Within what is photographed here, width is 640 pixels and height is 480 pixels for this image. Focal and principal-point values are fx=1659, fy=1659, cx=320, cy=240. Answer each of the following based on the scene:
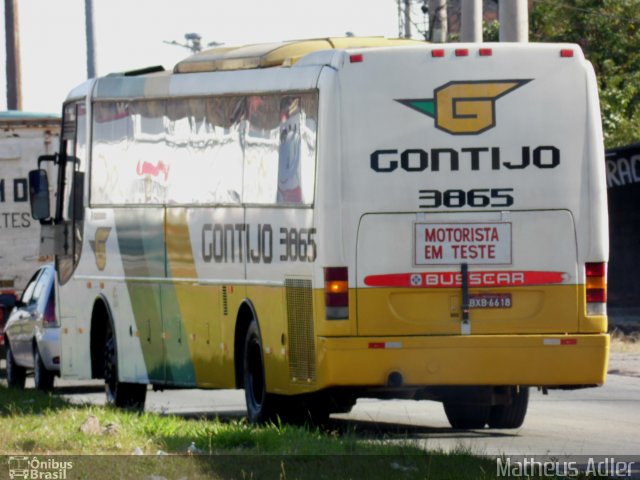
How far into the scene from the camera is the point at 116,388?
17.0 meters

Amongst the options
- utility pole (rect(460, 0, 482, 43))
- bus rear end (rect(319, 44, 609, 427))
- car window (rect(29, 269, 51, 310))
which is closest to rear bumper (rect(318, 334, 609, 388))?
bus rear end (rect(319, 44, 609, 427))

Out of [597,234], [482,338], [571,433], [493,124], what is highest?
[493,124]

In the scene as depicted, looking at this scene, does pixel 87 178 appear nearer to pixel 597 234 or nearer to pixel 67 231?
pixel 67 231

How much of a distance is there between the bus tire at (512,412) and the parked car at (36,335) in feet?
21.6

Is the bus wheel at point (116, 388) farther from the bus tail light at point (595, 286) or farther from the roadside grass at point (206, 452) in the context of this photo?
the bus tail light at point (595, 286)

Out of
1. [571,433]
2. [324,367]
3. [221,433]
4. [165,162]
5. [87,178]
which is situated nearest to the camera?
[221,433]

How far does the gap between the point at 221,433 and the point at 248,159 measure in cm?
334

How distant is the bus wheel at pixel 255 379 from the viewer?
13898mm

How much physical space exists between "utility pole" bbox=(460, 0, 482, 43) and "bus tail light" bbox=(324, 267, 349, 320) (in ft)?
37.3

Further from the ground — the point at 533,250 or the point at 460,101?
the point at 460,101

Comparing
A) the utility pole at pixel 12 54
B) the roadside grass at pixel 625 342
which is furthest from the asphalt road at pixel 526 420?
the utility pole at pixel 12 54

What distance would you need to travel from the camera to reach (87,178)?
1722 centimetres

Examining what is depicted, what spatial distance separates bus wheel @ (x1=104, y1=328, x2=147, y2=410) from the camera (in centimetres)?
1700

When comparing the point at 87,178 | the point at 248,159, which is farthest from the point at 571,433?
the point at 87,178
